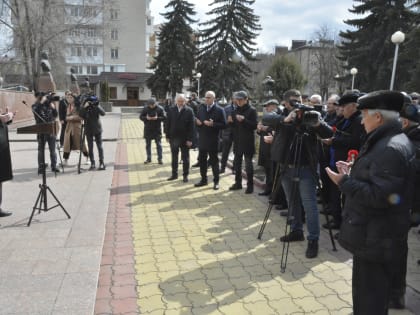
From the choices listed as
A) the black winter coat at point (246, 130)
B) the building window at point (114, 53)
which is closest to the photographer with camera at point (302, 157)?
the black winter coat at point (246, 130)

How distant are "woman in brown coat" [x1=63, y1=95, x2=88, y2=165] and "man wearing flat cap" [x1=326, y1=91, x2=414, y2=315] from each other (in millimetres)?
8410

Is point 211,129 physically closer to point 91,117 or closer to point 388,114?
point 91,117

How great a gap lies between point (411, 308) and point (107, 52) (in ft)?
203

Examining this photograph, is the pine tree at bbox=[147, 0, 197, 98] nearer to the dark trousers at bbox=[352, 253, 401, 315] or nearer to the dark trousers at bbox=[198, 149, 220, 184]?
the dark trousers at bbox=[198, 149, 220, 184]

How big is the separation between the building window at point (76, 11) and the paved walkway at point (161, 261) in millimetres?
30773

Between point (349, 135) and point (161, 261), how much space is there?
2.98m

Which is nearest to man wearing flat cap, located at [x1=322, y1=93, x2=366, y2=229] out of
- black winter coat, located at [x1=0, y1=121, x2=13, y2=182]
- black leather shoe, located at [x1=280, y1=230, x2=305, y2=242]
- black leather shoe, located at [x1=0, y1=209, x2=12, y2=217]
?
black leather shoe, located at [x1=280, y1=230, x2=305, y2=242]

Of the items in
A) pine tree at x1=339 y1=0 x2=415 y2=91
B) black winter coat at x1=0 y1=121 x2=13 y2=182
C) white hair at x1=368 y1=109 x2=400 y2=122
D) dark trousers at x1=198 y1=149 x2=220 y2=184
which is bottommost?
dark trousers at x1=198 y1=149 x2=220 y2=184

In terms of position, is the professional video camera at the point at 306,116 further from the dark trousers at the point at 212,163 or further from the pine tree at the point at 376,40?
the pine tree at the point at 376,40

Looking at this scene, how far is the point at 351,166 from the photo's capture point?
281 cm

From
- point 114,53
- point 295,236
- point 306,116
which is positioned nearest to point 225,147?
point 295,236

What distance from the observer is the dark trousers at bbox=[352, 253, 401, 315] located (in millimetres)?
2500

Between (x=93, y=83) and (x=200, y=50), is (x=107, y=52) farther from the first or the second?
(x=200, y=50)

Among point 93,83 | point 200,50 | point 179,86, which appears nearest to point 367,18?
point 200,50
